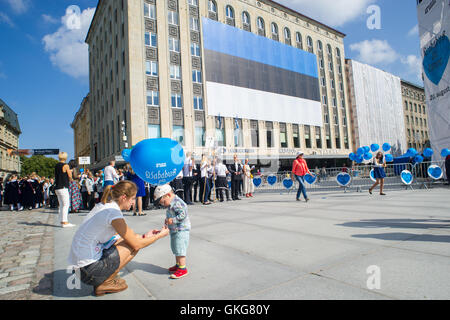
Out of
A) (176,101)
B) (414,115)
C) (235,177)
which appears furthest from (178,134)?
(414,115)

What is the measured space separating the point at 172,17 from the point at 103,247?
3010 centimetres

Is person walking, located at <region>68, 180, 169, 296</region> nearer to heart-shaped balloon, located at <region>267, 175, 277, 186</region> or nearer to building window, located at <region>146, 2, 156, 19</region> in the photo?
heart-shaped balloon, located at <region>267, 175, 277, 186</region>

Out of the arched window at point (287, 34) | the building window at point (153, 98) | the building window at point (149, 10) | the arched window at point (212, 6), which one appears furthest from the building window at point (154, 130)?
the arched window at point (287, 34)

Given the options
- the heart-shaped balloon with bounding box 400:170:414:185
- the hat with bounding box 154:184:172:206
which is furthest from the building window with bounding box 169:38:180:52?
the hat with bounding box 154:184:172:206

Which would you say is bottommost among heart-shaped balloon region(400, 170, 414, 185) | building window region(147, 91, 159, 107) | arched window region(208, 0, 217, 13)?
heart-shaped balloon region(400, 170, 414, 185)

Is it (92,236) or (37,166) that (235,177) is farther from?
(37,166)

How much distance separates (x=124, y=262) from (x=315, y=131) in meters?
40.0

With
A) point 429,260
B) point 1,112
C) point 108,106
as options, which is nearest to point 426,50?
point 429,260

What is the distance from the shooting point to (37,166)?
7588 centimetres

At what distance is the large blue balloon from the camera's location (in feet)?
12.1

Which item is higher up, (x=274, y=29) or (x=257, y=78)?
(x=274, y=29)

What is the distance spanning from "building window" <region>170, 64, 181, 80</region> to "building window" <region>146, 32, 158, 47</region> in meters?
2.61

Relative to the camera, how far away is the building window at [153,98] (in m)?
25.8

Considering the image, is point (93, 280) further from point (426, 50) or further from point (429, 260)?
point (426, 50)
